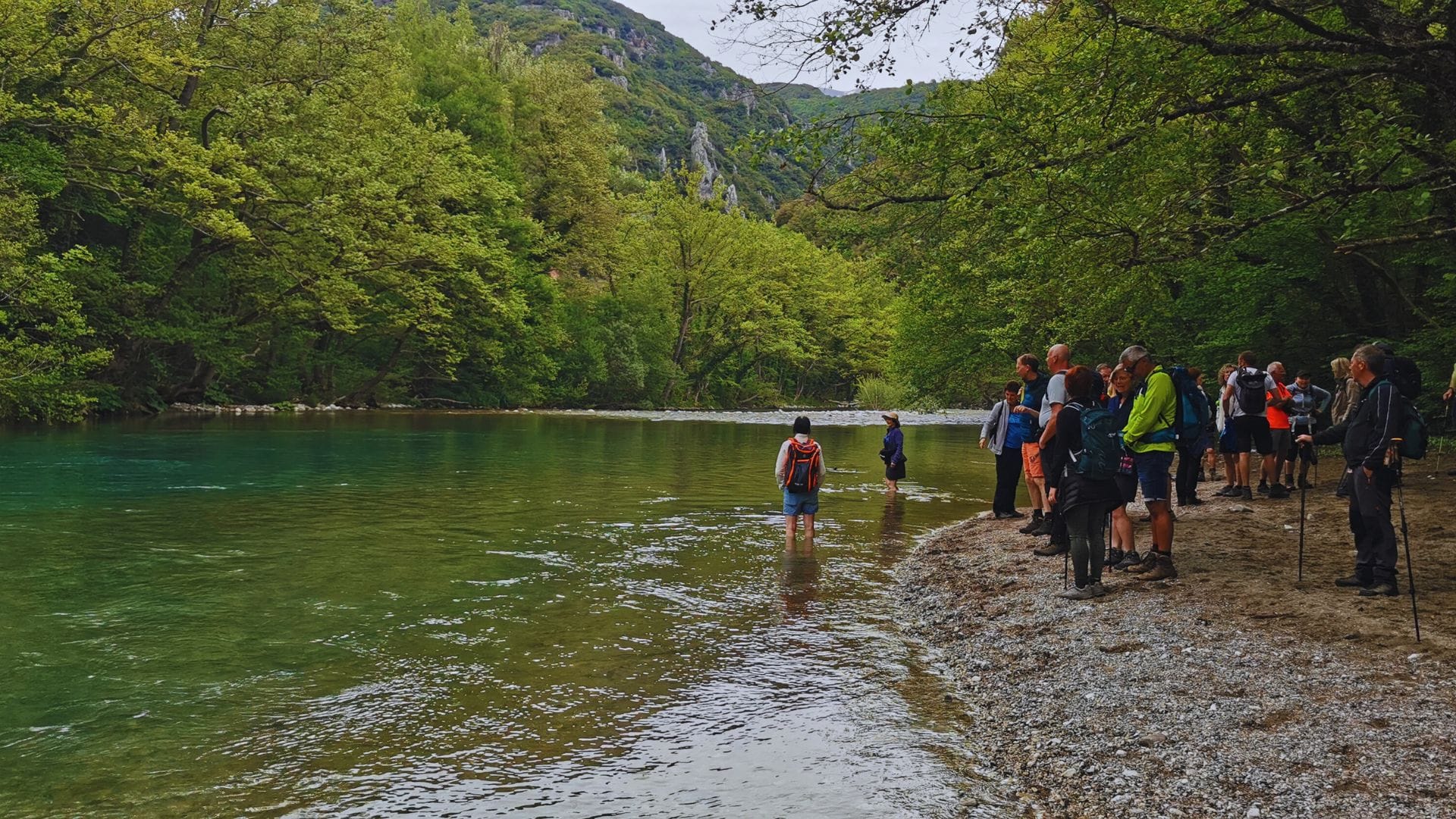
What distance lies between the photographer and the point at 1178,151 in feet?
39.5

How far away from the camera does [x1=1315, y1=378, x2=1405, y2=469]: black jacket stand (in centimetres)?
798

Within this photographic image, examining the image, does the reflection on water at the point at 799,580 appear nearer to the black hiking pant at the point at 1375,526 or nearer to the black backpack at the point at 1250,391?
the black hiking pant at the point at 1375,526

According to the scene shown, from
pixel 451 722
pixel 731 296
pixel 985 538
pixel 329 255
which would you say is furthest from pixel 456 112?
pixel 451 722

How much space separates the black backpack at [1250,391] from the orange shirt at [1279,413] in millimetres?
603

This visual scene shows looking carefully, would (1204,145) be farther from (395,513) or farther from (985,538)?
(395,513)

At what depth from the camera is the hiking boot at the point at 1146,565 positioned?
9.15 metres

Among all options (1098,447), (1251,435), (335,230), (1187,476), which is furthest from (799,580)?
(335,230)

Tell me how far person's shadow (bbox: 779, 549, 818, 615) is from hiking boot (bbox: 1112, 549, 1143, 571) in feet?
10.4

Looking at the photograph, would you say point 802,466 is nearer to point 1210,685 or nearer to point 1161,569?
point 1161,569

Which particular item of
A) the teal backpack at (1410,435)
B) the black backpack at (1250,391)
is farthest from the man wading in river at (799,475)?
the black backpack at (1250,391)

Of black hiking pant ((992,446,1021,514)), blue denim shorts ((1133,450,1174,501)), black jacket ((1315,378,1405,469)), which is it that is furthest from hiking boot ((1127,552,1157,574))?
black hiking pant ((992,446,1021,514))

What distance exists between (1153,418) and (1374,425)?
69.2 inches

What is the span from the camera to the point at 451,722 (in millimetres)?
5941

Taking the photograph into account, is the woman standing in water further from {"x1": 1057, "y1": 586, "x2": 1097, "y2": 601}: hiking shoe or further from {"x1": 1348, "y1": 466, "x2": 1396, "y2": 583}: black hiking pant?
{"x1": 1348, "y1": 466, "x2": 1396, "y2": 583}: black hiking pant
